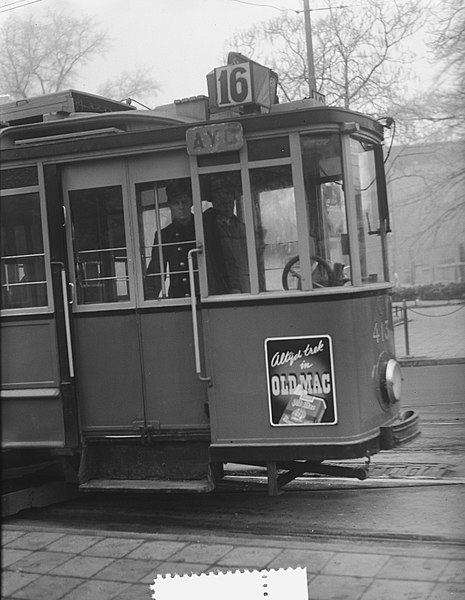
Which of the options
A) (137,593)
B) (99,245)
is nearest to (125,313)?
(99,245)

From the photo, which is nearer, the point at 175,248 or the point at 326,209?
the point at 326,209

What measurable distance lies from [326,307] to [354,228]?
1.73 feet

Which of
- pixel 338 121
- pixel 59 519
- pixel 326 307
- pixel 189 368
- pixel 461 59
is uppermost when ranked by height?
pixel 338 121

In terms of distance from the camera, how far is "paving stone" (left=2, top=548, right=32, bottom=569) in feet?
14.0

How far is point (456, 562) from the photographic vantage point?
3.66m

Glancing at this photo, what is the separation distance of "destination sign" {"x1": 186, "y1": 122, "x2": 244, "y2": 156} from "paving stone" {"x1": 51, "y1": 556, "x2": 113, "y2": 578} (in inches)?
93.8

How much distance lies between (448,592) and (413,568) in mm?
286

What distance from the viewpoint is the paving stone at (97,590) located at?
12.1ft

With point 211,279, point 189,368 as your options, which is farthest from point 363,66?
point 189,368

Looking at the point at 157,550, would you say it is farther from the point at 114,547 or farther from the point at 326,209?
the point at 326,209

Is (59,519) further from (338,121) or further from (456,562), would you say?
(338,121)

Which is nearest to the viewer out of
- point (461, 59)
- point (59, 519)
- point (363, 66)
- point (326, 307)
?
point (461, 59)

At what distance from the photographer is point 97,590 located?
377 centimetres

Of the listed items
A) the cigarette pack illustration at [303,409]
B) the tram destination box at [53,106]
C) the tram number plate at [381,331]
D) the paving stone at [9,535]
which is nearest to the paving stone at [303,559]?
the cigarette pack illustration at [303,409]
